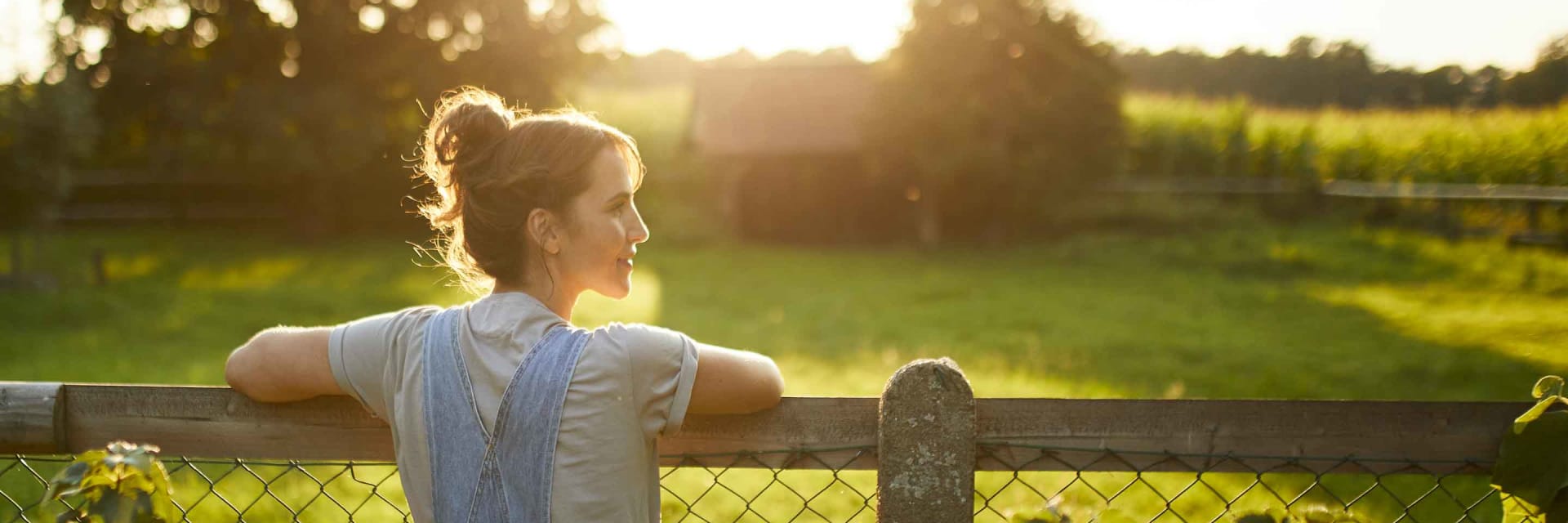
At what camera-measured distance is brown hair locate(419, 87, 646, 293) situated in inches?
71.5

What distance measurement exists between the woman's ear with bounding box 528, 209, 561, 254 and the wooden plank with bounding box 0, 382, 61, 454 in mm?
1094

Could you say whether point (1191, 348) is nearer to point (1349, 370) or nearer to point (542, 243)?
point (1349, 370)

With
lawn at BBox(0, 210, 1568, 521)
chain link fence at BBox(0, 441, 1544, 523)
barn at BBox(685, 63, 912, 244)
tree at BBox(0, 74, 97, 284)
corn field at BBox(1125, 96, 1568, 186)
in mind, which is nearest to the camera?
chain link fence at BBox(0, 441, 1544, 523)

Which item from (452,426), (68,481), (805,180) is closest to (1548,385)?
(452,426)

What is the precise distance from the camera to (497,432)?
1730mm

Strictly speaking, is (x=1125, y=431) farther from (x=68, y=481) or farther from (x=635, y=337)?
(x=68, y=481)

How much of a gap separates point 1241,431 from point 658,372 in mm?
1133

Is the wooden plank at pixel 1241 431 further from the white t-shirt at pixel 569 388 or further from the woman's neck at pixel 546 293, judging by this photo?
the woman's neck at pixel 546 293

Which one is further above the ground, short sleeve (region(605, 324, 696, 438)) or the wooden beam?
short sleeve (region(605, 324, 696, 438))

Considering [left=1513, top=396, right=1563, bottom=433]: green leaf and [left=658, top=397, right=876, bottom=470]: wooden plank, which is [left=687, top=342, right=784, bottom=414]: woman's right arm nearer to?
[left=658, top=397, right=876, bottom=470]: wooden plank

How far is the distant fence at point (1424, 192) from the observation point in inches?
640

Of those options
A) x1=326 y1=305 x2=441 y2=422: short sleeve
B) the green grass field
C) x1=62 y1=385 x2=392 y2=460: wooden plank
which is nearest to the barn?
the green grass field

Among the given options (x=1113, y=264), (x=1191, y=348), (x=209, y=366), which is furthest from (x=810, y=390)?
(x=1113, y=264)

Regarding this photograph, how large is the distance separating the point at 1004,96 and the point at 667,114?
16.5 meters
